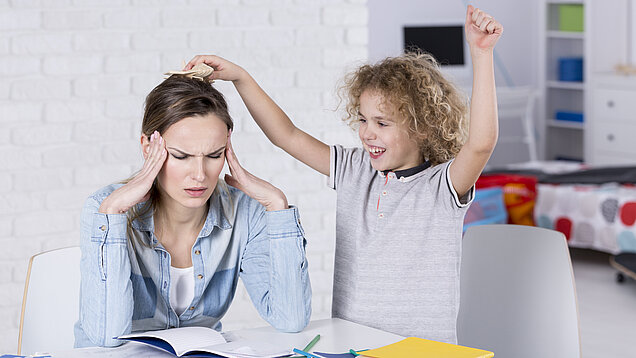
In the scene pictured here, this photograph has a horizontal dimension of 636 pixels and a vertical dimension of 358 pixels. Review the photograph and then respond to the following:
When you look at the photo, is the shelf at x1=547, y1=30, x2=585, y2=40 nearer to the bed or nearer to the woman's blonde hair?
the bed

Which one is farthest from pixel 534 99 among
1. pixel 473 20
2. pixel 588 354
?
pixel 473 20

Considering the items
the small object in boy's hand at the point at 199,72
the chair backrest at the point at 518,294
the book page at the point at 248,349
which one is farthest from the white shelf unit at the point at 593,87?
the book page at the point at 248,349

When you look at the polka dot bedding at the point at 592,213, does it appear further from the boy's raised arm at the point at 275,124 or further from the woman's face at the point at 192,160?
the woman's face at the point at 192,160

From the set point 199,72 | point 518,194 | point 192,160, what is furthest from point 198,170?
point 518,194

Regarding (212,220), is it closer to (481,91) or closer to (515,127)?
(481,91)

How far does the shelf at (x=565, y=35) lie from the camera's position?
6230mm

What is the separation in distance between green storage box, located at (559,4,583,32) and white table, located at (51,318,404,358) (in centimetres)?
532

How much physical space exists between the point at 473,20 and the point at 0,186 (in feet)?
5.45

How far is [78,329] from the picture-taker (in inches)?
63.1

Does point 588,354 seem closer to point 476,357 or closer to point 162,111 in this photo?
point 476,357

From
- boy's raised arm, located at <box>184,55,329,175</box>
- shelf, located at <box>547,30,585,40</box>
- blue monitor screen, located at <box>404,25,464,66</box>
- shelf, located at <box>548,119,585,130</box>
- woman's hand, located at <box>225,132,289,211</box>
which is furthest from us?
shelf, located at <box>548,119,585,130</box>

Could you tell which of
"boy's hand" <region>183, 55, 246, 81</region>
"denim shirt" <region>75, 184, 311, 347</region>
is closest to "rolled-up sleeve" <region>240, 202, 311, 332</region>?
"denim shirt" <region>75, 184, 311, 347</region>

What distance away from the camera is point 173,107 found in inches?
62.3

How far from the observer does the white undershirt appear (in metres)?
1.64
